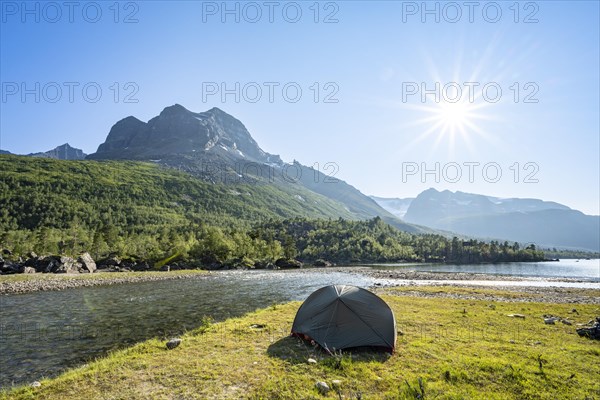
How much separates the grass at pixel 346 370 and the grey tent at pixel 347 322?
620 millimetres

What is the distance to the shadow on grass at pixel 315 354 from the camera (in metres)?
13.4

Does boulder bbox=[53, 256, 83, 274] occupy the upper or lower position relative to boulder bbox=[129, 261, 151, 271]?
upper

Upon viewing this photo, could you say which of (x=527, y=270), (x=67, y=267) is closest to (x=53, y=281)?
(x=67, y=267)

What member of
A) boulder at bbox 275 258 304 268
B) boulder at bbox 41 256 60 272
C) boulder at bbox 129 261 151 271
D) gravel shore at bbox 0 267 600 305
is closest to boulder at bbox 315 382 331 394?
gravel shore at bbox 0 267 600 305

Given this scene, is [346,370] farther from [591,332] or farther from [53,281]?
[53,281]

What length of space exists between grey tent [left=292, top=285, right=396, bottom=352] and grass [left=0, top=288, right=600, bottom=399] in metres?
0.62

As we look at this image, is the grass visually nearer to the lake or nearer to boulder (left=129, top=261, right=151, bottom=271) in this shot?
boulder (left=129, top=261, right=151, bottom=271)

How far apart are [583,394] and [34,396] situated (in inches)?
738

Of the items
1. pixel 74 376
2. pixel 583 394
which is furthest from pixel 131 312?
pixel 583 394

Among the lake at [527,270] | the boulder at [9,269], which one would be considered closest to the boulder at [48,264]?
the boulder at [9,269]

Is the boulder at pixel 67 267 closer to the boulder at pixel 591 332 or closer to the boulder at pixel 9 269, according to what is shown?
the boulder at pixel 9 269

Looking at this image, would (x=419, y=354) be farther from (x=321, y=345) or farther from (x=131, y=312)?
(x=131, y=312)

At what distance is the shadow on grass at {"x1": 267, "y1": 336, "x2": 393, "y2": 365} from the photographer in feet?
44.0

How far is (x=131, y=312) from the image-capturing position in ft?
97.9
